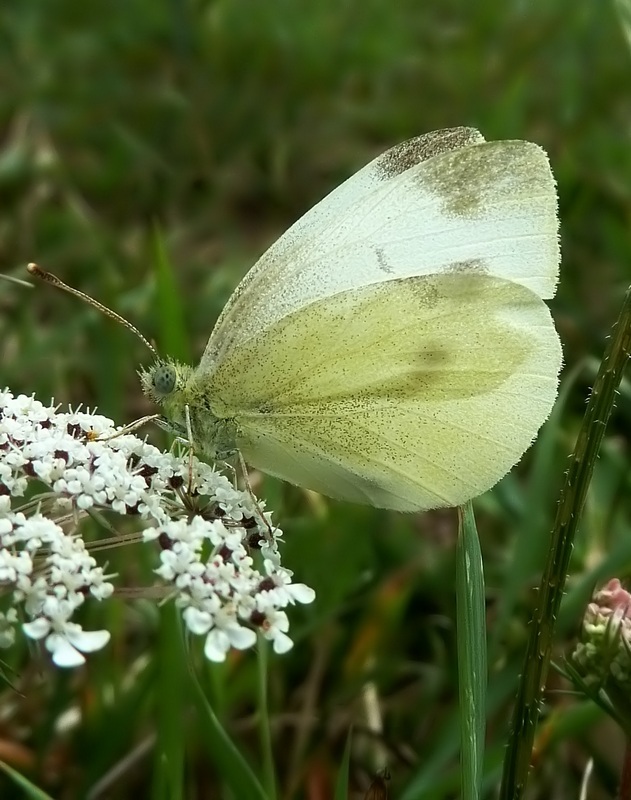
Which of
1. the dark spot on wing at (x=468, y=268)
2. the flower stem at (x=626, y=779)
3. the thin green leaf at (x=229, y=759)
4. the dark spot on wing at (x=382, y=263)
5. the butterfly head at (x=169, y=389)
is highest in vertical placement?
the dark spot on wing at (x=468, y=268)

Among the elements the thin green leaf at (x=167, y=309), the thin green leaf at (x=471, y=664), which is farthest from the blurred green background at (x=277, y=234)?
the thin green leaf at (x=471, y=664)

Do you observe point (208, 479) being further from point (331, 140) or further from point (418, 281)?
point (331, 140)

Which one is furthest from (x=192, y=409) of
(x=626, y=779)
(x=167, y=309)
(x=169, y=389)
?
(x=626, y=779)

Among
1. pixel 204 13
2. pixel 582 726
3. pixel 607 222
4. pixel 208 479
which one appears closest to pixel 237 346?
pixel 208 479

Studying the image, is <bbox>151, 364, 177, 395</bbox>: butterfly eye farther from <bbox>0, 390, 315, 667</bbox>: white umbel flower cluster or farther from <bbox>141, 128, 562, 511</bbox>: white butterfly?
<bbox>0, 390, 315, 667</bbox>: white umbel flower cluster

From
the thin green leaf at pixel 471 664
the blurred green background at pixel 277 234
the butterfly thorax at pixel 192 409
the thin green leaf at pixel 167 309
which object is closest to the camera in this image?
the thin green leaf at pixel 471 664

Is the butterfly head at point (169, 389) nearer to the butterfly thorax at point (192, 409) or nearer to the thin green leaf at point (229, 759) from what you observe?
the butterfly thorax at point (192, 409)

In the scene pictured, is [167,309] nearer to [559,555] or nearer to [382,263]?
[382,263]
